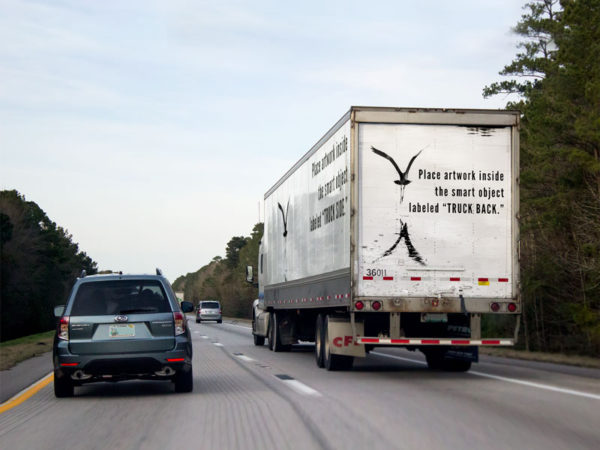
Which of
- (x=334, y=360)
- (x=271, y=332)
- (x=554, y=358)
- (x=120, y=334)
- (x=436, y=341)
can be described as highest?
(x=120, y=334)

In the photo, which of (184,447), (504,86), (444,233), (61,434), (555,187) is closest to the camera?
(184,447)

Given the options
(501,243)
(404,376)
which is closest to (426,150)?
(501,243)

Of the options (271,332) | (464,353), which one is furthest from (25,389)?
(271,332)

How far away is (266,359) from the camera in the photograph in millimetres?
21297

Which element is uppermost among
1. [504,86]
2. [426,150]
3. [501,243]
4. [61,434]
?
[504,86]

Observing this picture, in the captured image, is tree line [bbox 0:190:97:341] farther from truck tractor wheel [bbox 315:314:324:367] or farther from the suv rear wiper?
the suv rear wiper

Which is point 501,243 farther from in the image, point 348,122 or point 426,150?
point 348,122

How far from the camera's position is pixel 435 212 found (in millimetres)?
15281

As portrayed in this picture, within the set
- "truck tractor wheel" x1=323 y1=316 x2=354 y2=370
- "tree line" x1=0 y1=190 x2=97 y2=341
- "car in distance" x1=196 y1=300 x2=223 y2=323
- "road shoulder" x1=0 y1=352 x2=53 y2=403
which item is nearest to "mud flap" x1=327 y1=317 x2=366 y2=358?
"truck tractor wheel" x1=323 y1=316 x2=354 y2=370

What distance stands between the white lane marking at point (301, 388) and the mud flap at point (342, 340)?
6.06 feet

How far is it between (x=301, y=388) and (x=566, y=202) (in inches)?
687

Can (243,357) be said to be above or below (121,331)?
A: below

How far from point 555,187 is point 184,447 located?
24221 mm

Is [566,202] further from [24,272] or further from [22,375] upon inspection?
[24,272]
